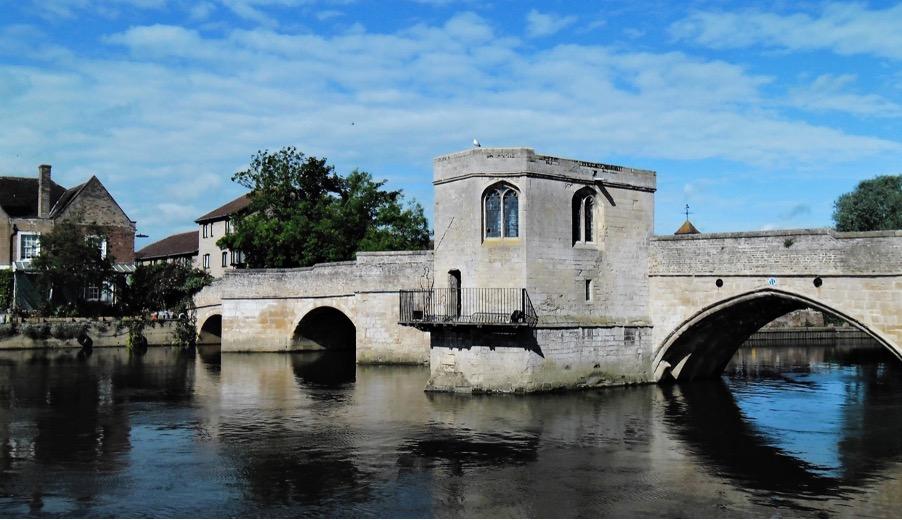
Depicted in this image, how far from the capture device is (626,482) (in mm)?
15320

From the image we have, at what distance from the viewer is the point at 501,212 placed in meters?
25.6

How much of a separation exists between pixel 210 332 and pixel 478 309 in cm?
2936

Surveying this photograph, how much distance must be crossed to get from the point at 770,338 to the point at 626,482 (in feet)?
148

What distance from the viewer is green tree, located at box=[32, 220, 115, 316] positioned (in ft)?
160

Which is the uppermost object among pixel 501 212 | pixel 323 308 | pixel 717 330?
pixel 501 212

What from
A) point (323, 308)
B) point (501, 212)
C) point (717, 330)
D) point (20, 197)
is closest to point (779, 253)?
point (717, 330)

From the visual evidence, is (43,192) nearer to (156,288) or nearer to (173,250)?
(156,288)

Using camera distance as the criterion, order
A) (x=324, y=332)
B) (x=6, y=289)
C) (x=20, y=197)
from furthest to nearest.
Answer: (x=20, y=197) → (x=6, y=289) → (x=324, y=332)

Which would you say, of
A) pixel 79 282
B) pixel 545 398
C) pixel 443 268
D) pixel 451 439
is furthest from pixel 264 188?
pixel 451 439

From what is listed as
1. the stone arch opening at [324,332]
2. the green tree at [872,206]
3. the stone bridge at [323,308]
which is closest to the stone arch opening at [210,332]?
the stone bridge at [323,308]

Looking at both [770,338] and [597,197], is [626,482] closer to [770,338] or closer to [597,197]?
[597,197]

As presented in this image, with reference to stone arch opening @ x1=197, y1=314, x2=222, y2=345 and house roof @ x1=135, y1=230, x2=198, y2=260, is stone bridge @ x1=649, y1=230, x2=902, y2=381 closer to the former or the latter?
stone arch opening @ x1=197, y1=314, x2=222, y2=345

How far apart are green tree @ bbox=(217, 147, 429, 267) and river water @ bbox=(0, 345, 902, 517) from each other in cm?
1744

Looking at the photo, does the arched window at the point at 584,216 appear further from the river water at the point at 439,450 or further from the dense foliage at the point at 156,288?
the dense foliage at the point at 156,288
